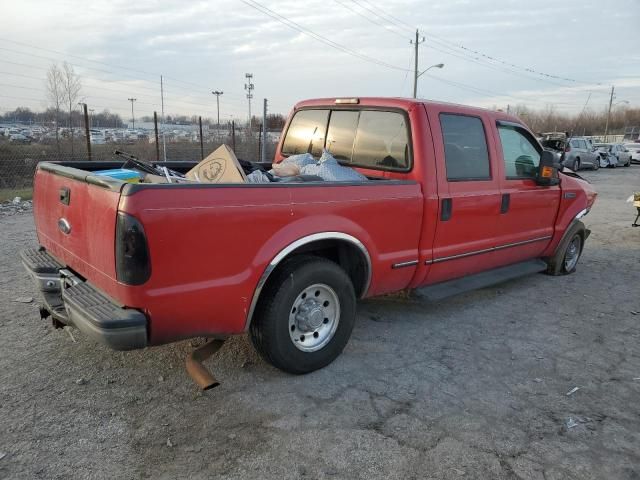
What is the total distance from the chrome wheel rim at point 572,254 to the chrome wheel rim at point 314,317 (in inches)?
157

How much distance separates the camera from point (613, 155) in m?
28.9

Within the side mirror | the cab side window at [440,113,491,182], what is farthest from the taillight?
the side mirror

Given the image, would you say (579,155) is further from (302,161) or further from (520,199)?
(302,161)

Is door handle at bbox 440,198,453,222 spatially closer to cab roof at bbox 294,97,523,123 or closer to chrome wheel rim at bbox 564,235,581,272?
cab roof at bbox 294,97,523,123

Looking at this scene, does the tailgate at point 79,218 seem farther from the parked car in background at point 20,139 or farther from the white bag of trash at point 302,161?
the parked car in background at point 20,139

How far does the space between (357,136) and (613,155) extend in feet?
98.1

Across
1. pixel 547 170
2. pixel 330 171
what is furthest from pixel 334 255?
Answer: pixel 547 170

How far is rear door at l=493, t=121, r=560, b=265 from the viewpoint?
4.78 meters

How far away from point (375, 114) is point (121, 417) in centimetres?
306

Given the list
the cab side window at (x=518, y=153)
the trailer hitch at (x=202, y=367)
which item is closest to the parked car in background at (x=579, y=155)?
the cab side window at (x=518, y=153)

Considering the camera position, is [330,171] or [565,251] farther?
[565,251]

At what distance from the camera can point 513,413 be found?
10.2 feet

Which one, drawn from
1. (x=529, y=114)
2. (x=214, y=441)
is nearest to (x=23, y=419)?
(x=214, y=441)

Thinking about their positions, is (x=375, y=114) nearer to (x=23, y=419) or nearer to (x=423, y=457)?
(x=423, y=457)
